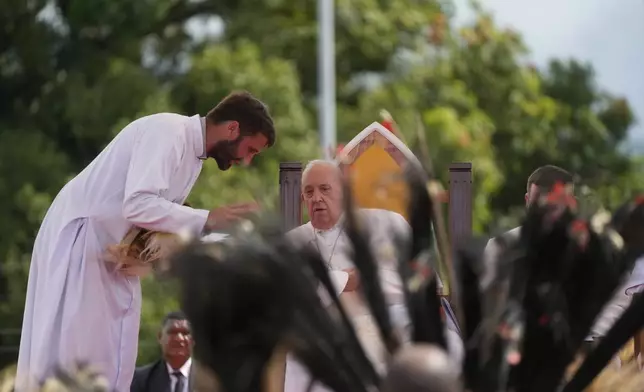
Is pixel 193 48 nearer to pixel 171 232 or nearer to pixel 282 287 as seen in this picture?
pixel 171 232

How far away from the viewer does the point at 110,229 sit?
5.36m

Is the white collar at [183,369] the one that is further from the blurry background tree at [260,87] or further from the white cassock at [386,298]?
the blurry background tree at [260,87]

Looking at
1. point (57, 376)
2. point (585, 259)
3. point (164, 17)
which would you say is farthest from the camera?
point (164, 17)

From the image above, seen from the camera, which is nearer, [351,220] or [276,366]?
[276,366]

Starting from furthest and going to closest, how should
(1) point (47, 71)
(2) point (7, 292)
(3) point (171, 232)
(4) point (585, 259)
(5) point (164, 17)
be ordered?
(5) point (164, 17) → (1) point (47, 71) → (2) point (7, 292) → (3) point (171, 232) → (4) point (585, 259)

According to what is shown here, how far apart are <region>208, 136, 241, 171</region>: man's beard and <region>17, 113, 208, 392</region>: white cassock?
54 millimetres

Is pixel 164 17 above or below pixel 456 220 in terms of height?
above

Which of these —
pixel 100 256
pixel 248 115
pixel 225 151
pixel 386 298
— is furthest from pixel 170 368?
pixel 386 298

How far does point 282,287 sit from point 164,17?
19.6 metres

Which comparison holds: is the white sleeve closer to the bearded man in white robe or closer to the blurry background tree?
the bearded man in white robe

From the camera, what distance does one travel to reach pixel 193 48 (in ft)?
71.1

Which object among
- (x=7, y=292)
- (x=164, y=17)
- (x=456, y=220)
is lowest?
(x=7, y=292)

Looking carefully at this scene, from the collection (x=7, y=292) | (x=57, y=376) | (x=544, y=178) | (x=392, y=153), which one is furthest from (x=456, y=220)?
(x=7, y=292)

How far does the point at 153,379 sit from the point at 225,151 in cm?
323
